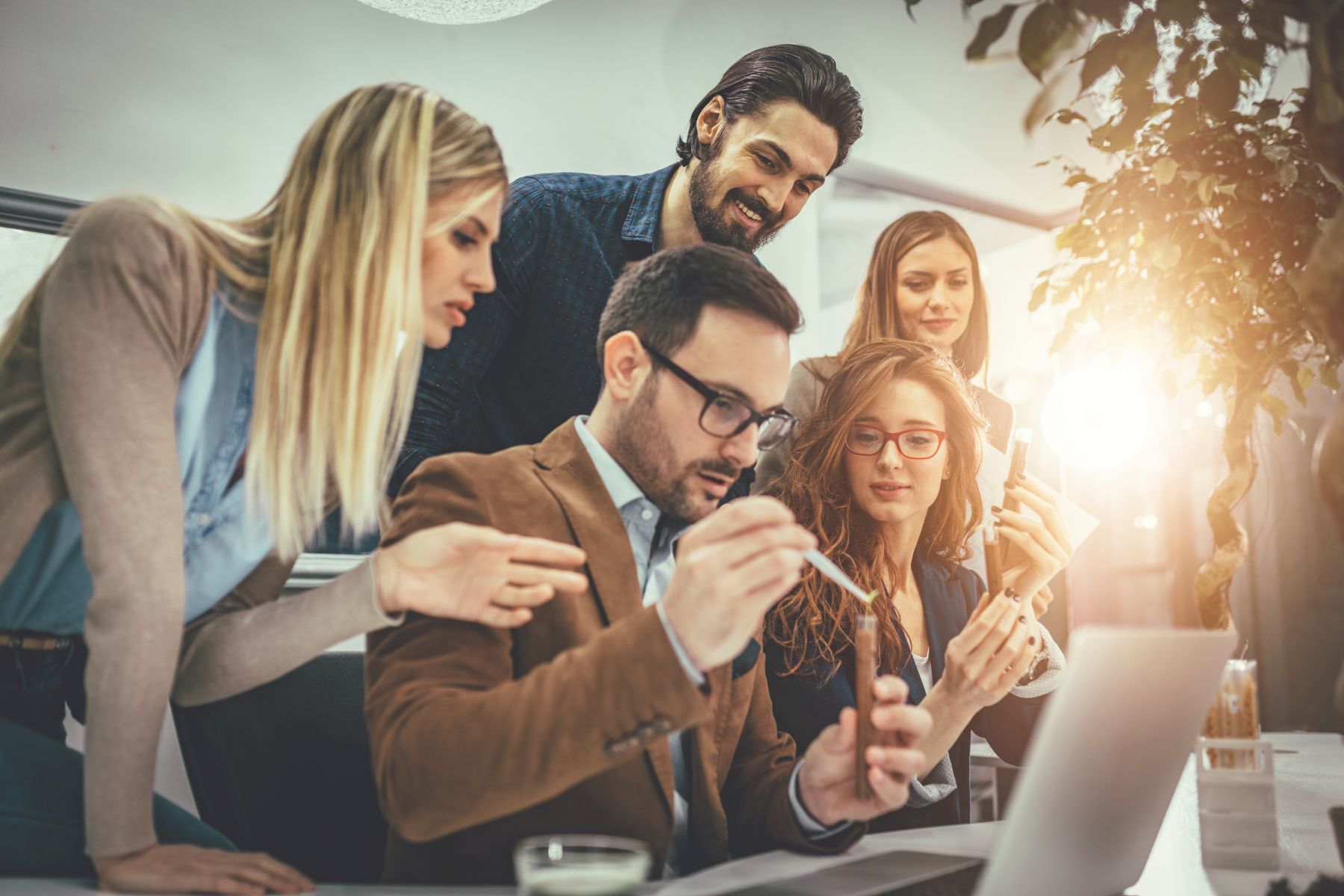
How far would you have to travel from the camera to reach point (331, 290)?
130 centimetres

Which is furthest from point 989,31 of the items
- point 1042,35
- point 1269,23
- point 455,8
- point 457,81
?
point 457,81

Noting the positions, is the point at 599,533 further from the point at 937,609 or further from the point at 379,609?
the point at 937,609

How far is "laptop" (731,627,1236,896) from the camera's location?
32.9 inches

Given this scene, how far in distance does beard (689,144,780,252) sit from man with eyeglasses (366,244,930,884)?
64cm

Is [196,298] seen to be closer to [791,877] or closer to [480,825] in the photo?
[480,825]

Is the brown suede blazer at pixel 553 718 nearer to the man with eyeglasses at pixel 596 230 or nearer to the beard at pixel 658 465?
the beard at pixel 658 465

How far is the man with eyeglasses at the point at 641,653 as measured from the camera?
1.06 m

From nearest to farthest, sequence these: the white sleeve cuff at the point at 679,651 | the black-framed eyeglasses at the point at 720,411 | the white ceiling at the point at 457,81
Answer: the white sleeve cuff at the point at 679,651 → the black-framed eyeglasses at the point at 720,411 → the white ceiling at the point at 457,81

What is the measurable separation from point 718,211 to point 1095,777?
1.55 m

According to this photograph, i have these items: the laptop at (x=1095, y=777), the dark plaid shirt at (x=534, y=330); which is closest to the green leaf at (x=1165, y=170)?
the dark plaid shirt at (x=534, y=330)

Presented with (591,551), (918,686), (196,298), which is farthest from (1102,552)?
(196,298)

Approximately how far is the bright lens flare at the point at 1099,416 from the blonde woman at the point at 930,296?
123 centimetres

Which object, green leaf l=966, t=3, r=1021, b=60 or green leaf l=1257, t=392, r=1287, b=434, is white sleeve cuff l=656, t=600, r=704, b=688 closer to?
green leaf l=966, t=3, r=1021, b=60

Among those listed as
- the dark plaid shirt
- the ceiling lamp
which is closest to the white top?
the dark plaid shirt
